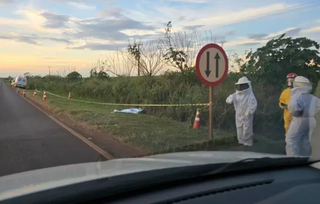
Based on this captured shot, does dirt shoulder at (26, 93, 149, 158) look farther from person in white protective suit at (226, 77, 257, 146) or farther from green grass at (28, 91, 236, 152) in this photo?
person in white protective suit at (226, 77, 257, 146)

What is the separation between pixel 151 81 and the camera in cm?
1856

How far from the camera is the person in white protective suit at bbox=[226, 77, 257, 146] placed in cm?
834

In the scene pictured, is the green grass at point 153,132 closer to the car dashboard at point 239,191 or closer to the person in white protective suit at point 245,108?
the person in white protective suit at point 245,108

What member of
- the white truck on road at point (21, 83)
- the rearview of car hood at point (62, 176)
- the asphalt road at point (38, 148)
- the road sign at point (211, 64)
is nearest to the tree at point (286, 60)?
the road sign at point (211, 64)

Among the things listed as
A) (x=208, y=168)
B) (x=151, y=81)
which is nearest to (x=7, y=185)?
(x=208, y=168)

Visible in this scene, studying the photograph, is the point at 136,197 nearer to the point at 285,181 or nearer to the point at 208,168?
the point at 208,168

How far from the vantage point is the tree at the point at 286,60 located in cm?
1181

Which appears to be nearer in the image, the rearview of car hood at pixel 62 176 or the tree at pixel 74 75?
the rearview of car hood at pixel 62 176

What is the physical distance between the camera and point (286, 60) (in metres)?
12.0

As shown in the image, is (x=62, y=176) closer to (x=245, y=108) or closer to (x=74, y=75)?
(x=245, y=108)

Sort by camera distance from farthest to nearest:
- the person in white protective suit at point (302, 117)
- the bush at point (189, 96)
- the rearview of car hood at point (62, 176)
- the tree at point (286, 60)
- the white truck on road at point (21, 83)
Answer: the white truck on road at point (21, 83) < the tree at point (286, 60) < the bush at point (189, 96) < the person in white protective suit at point (302, 117) < the rearview of car hood at point (62, 176)

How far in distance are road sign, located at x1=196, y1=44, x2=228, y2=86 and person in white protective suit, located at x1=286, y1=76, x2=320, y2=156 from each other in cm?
190

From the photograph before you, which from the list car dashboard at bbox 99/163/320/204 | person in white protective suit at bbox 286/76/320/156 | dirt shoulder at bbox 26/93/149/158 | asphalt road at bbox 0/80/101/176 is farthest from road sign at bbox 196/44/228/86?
car dashboard at bbox 99/163/320/204

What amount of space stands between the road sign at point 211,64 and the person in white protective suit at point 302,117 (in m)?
1.90
